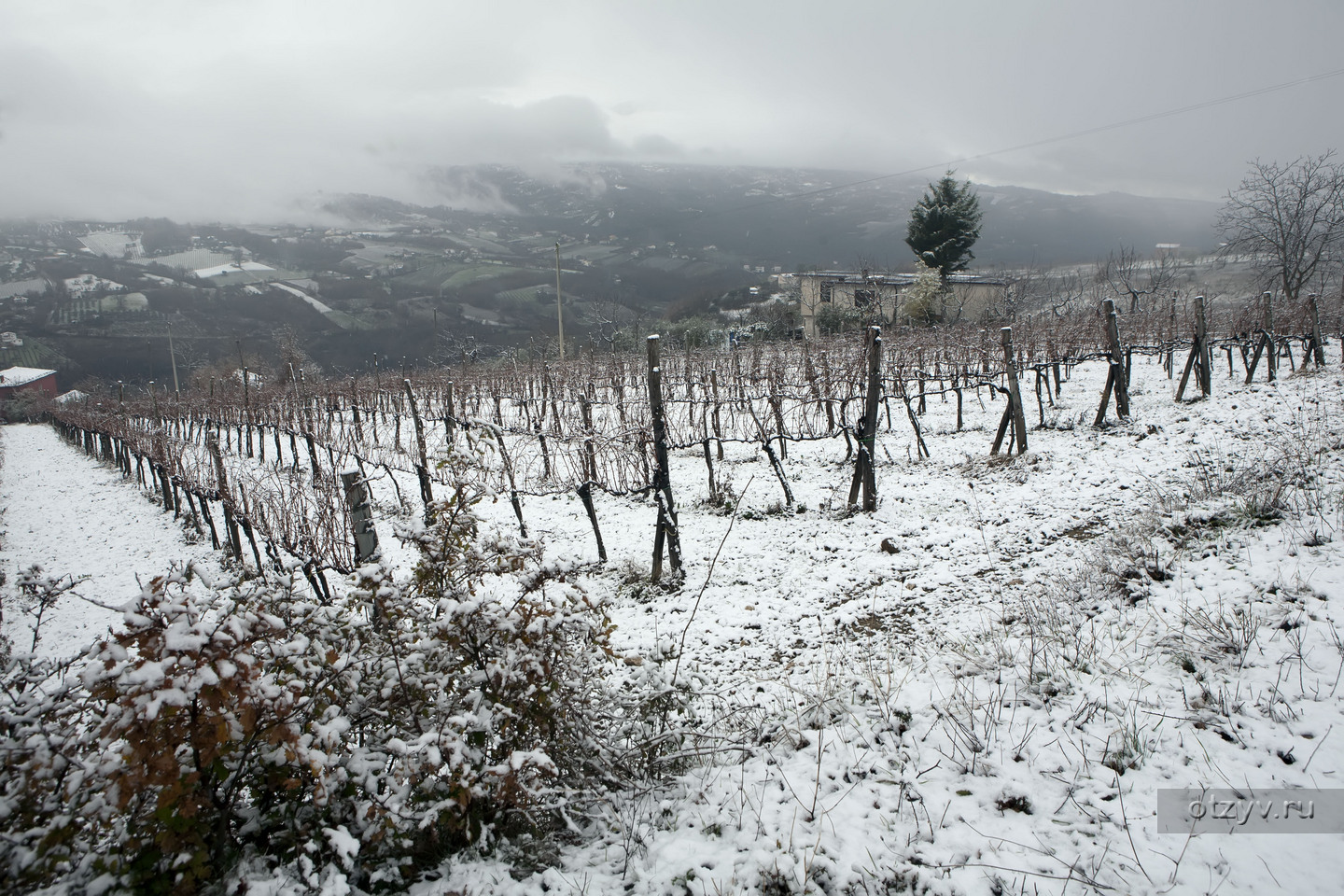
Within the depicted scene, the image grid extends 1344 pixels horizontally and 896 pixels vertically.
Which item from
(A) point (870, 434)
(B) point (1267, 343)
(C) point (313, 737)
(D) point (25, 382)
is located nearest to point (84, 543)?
(C) point (313, 737)

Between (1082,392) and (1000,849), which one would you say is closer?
(1000,849)

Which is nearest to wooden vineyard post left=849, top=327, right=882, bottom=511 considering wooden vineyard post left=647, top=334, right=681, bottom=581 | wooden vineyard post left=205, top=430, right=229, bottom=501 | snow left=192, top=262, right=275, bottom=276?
wooden vineyard post left=647, top=334, right=681, bottom=581

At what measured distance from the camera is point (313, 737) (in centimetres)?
201

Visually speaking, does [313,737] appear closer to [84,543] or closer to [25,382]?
[84,543]

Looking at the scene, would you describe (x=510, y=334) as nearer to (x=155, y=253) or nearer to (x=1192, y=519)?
(x=1192, y=519)

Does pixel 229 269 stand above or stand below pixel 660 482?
above

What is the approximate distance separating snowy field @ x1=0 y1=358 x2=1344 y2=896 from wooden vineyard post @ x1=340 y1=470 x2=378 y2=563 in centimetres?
161

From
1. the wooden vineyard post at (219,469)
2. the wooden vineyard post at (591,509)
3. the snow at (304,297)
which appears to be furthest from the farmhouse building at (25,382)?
the wooden vineyard post at (591,509)

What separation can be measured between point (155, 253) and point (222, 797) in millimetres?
149069

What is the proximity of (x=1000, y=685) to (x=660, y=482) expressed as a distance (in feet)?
12.2

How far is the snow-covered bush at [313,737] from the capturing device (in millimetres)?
1688

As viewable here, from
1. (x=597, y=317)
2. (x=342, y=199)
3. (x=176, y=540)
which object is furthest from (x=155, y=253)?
(x=176, y=540)

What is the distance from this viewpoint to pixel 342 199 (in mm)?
187250

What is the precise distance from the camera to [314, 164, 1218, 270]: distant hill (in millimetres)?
86625
